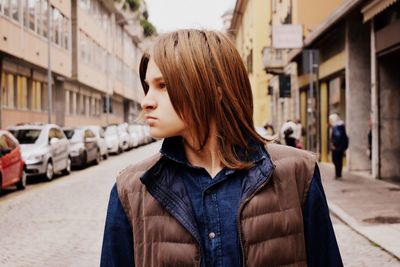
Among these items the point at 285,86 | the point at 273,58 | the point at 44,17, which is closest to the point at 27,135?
the point at 285,86

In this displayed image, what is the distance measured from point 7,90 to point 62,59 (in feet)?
26.6

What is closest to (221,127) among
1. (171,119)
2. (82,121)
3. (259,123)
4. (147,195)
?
(171,119)

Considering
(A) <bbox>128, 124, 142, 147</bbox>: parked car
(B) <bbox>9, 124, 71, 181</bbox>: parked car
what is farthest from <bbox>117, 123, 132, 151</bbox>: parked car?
(B) <bbox>9, 124, 71, 181</bbox>: parked car

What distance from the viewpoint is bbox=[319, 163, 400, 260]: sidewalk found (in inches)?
344

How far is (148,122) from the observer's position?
1.86 meters

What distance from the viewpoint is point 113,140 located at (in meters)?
34.6

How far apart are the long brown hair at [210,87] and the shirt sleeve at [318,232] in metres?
0.22

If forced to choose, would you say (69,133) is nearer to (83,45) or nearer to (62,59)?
(62,59)

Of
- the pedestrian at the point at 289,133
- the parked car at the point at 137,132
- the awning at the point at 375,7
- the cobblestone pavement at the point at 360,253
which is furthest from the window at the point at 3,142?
the parked car at the point at 137,132

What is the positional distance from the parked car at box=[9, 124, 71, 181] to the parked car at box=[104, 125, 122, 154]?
42.1 feet

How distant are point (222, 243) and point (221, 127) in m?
0.33

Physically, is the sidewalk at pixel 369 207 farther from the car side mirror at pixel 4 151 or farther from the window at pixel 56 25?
the window at pixel 56 25

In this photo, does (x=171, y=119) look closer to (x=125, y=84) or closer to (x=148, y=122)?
(x=148, y=122)

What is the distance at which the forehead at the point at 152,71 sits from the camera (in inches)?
73.7
